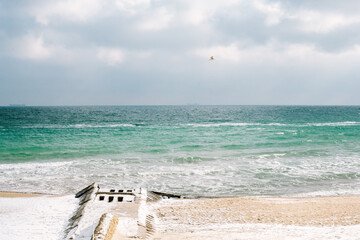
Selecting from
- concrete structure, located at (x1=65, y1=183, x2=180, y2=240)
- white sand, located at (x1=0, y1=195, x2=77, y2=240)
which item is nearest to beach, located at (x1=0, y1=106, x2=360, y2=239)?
white sand, located at (x1=0, y1=195, x2=77, y2=240)

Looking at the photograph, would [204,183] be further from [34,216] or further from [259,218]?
[34,216]

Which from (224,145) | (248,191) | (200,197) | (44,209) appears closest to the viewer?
(44,209)

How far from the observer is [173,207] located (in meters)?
10.7

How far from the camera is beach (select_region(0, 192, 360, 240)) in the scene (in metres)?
8.07

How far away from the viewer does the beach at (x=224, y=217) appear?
8.07m

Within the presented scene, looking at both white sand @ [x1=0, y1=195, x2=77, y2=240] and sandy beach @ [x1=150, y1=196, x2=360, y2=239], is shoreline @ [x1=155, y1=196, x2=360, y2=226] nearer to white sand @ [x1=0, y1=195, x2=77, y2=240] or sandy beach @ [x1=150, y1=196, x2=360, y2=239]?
sandy beach @ [x1=150, y1=196, x2=360, y2=239]

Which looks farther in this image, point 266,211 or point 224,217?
point 266,211

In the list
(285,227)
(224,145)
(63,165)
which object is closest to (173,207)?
(285,227)

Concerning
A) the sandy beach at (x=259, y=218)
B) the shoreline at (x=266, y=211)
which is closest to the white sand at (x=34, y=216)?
the sandy beach at (x=259, y=218)

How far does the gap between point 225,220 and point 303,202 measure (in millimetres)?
4106

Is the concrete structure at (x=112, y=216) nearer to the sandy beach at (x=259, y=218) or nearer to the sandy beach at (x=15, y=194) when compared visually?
the sandy beach at (x=259, y=218)

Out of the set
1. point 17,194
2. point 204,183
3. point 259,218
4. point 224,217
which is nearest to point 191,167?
point 204,183

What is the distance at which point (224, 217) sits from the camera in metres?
9.76

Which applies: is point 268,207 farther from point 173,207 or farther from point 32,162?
point 32,162
